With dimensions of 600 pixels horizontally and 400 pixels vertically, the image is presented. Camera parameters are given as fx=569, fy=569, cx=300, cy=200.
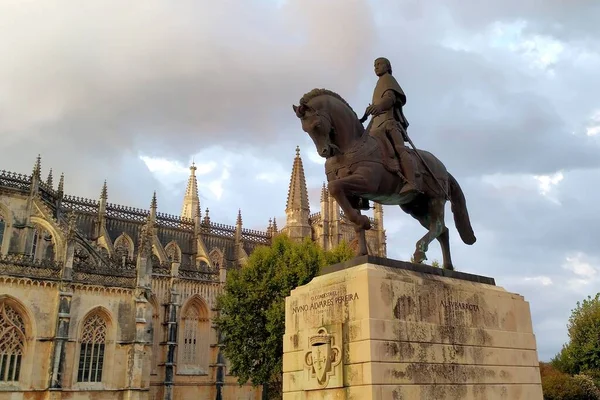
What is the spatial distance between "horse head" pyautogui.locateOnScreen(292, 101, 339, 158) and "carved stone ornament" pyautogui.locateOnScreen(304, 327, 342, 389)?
2.69 metres

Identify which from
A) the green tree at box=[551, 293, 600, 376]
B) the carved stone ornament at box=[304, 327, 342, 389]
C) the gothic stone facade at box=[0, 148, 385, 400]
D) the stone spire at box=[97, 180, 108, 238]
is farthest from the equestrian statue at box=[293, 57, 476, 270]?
the stone spire at box=[97, 180, 108, 238]

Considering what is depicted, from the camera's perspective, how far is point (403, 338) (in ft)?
25.1

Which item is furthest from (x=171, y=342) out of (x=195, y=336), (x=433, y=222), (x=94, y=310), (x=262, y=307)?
(x=433, y=222)

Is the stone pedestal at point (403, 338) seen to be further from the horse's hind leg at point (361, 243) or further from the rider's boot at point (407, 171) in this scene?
the rider's boot at point (407, 171)

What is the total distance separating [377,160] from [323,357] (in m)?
3.10

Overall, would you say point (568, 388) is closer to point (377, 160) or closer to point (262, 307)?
point (262, 307)

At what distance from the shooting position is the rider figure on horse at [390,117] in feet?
29.8

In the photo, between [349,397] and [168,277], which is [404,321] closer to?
[349,397]

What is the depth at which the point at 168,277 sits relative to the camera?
130 ft

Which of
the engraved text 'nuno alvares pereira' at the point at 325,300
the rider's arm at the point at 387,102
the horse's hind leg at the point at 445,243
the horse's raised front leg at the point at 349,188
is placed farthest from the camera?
the horse's hind leg at the point at 445,243

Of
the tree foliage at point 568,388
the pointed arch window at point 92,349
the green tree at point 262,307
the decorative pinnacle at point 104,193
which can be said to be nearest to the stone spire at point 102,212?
the decorative pinnacle at point 104,193

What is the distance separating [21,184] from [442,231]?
3499cm

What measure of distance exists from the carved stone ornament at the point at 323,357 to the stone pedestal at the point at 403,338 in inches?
0.5

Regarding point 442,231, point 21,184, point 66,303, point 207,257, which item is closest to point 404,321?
point 442,231
